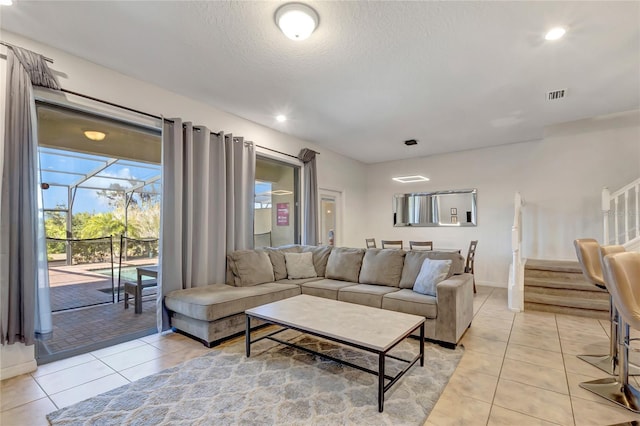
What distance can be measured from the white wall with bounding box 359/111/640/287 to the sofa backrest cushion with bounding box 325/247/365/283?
3083 millimetres

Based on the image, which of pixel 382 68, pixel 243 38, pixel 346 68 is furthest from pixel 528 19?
pixel 243 38

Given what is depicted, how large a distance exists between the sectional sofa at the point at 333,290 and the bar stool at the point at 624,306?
1.11 m

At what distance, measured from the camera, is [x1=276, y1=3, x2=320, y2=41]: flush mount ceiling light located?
7.01 feet

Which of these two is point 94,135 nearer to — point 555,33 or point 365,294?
point 365,294

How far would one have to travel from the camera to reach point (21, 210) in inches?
94.5

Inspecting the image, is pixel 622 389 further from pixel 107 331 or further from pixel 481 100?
pixel 107 331

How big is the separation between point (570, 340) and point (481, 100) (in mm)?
2932

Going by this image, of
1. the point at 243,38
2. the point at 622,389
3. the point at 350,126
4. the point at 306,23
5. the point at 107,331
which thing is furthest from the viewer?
the point at 350,126

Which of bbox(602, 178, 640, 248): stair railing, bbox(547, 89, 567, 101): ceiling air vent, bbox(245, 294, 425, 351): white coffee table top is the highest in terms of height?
bbox(547, 89, 567, 101): ceiling air vent

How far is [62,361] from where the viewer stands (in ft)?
8.50

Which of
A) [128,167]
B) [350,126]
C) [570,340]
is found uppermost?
[350,126]

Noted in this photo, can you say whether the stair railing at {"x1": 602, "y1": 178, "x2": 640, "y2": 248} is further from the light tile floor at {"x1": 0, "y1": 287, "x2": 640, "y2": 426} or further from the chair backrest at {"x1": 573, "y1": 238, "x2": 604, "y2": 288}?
the chair backrest at {"x1": 573, "y1": 238, "x2": 604, "y2": 288}

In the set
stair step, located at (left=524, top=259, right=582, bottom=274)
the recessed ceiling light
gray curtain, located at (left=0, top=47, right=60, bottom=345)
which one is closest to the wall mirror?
stair step, located at (left=524, top=259, right=582, bottom=274)

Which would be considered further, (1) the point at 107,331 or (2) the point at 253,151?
(2) the point at 253,151
